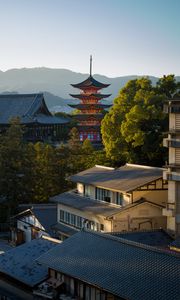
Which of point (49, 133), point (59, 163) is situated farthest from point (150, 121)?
point (49, 133)

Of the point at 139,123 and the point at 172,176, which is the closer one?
the point at 172,176

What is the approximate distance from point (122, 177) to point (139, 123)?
1039 cm

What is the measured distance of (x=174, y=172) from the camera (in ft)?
92.9

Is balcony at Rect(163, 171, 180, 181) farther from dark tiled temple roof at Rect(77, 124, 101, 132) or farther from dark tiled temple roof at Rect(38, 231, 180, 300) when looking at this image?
dark tiled temple roof at Rect(77, 124, 101, 132)

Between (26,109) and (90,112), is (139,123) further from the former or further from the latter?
(90,112)

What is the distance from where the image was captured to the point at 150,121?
44.1 m

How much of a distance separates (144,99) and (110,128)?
543 cm

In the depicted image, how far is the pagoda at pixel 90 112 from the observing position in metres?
79.6

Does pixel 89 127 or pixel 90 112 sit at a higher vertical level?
pixel 90 112

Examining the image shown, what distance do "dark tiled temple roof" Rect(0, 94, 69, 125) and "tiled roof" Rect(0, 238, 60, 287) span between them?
145ft

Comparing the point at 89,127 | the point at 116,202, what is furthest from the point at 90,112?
the point at 116,202

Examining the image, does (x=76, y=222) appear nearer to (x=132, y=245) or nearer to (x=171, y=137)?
(x=171, y=137)

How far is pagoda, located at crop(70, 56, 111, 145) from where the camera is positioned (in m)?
79.6

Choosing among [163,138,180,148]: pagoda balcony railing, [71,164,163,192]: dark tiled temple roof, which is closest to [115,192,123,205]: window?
[71,164,163,192]: dark tiled temple roof
